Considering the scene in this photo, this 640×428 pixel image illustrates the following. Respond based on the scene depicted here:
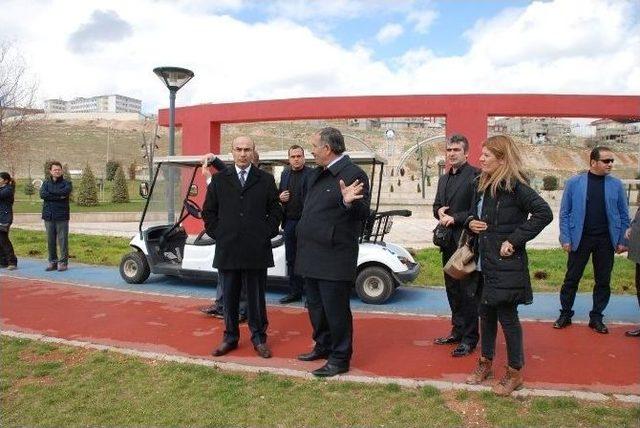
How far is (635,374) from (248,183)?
3.44 meters

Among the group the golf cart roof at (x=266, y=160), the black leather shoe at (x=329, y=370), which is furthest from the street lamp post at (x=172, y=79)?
the black leather shoe at (x=329, y=370)

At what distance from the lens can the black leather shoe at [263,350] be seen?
4.46m

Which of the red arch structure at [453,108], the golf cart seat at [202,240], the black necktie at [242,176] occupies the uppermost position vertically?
the red arch structure at [453,108]

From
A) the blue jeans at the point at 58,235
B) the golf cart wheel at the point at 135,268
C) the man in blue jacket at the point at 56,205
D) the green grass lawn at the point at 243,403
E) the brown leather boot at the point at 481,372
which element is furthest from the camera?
the blue jeans at the point at 58,235

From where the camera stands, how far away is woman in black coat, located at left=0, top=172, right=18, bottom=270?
28.9 feet

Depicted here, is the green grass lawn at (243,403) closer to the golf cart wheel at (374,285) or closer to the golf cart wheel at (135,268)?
the golf cart wheel at (374,285)

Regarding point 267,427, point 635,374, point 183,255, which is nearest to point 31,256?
point 183,255

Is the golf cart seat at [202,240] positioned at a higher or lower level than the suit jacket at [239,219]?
lower

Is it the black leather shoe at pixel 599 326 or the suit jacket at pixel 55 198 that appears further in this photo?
the suit jacket at pixel 55 198

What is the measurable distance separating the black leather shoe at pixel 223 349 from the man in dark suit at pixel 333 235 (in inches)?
37.8

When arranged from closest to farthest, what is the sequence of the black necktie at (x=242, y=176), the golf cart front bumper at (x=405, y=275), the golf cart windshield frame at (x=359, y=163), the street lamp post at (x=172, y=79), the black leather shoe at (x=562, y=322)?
the black necktie at (x=242, y=176)
the black leather shoe at (x=562, y=322)
the golf cart front bumper at (x=405, y=275)
the golf cart windshield frame at (x=359, y=163)
the street lamp post at (x=172, y=79)

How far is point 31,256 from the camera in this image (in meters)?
10.6

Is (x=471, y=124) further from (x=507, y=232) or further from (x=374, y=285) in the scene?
(x=507, y=232)

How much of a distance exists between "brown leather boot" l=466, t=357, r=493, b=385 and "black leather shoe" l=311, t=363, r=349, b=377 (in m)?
0.95
